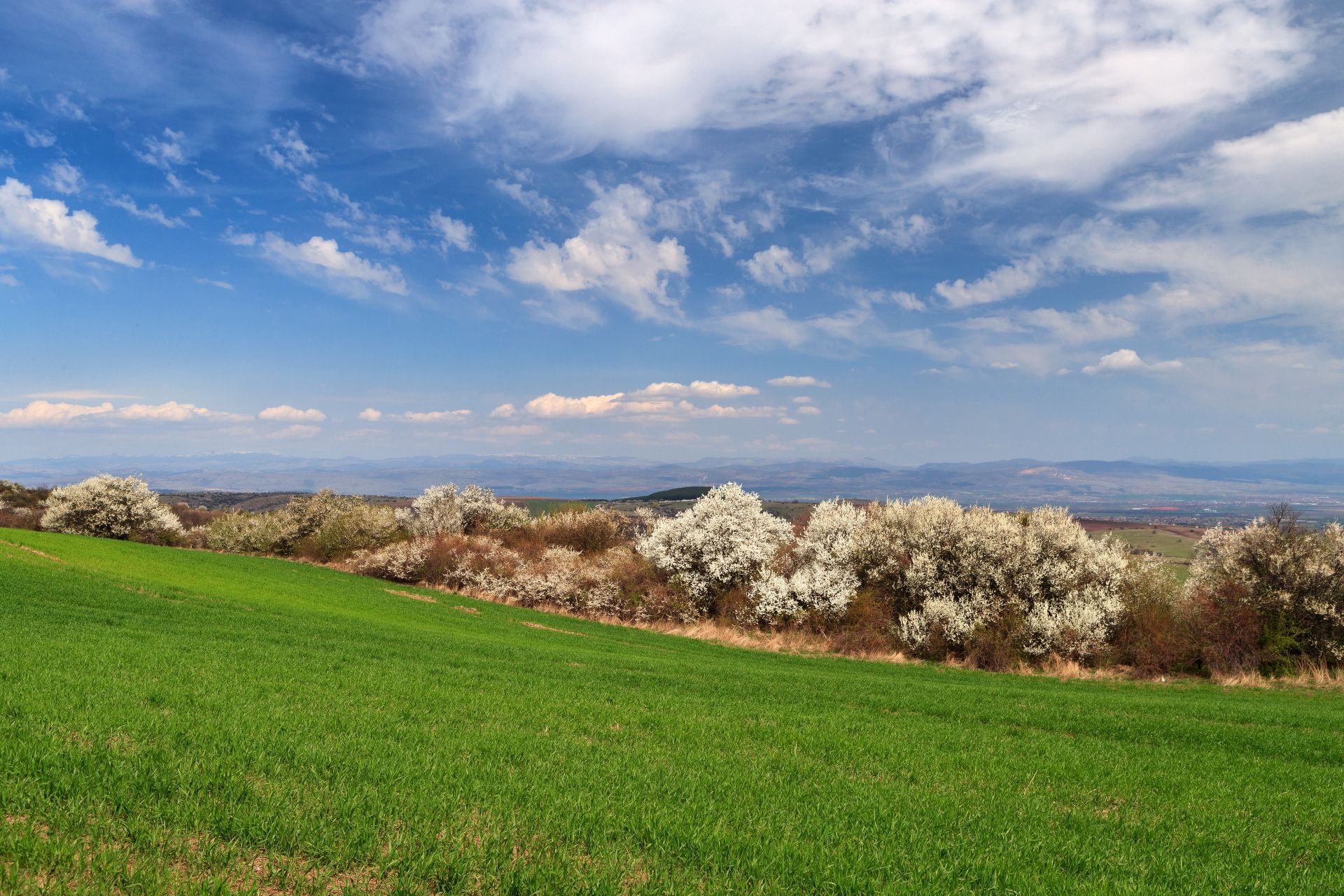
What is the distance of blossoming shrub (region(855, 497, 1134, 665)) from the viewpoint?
119 ft

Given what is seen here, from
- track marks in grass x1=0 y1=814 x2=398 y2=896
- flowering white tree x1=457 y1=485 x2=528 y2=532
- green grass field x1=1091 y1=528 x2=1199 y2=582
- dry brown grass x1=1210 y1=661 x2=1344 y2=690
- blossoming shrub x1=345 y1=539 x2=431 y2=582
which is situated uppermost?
track marks in grass x1=0 y1=814 x2=398 y2=896

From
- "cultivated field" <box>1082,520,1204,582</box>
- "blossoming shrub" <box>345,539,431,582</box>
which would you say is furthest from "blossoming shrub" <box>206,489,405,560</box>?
"cultivated field" <box>1082,520,1204,582</box>

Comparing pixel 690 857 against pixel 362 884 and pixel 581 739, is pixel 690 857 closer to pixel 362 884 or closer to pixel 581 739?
pixel 362 884

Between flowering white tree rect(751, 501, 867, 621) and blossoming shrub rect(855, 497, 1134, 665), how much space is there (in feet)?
4.36

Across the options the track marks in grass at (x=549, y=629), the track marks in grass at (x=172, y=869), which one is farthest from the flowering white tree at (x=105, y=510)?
the track marks in grass at (x=172, y=869)

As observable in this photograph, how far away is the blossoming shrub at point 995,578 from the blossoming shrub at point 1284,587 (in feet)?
16.0

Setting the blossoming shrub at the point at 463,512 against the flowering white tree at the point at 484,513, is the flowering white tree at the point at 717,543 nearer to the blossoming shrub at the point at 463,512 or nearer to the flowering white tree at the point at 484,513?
the blossoming shrub at the point at 463,512

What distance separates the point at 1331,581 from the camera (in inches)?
1308

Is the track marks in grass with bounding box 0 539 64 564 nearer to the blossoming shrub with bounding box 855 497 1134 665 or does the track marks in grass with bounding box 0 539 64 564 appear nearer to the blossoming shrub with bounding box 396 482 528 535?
the blossoming shrub with bounding box 396 482 528 535

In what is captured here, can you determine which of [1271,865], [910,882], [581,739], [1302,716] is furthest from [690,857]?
[1302,716]

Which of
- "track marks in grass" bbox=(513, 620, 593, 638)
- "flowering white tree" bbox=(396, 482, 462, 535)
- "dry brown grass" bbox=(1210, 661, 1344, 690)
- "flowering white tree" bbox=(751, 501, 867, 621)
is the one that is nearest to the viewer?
"dry brown grass" bbox=(1210, 661, 1344, 690)

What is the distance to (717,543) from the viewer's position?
5159cm

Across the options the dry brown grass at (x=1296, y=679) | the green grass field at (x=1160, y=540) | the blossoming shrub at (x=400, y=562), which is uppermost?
the blossoming shrub at (x=400, y=562)

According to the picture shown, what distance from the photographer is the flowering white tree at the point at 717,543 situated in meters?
50.9
